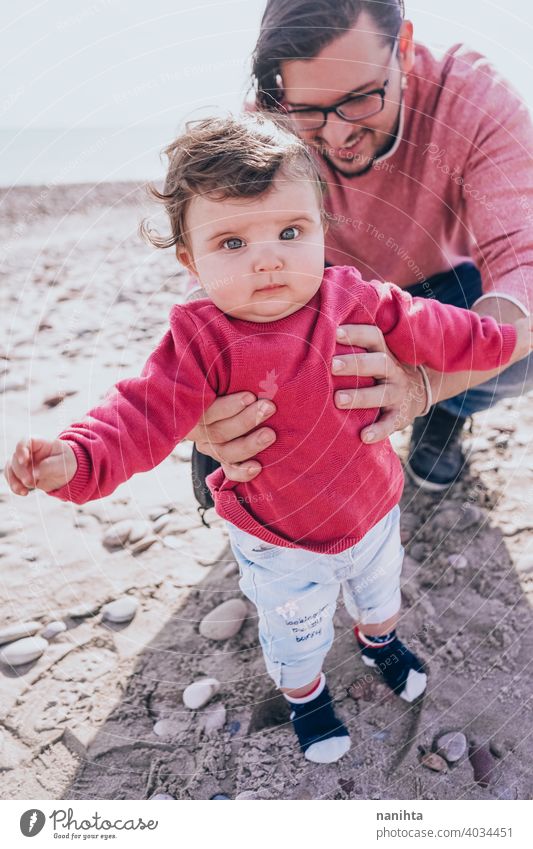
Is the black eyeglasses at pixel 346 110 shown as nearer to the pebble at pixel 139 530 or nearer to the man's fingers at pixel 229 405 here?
the man's fingers at pixel 229 405

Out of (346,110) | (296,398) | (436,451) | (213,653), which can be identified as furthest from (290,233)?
(436,451)

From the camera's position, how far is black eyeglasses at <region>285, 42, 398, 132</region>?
100 cm

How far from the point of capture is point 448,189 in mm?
1147

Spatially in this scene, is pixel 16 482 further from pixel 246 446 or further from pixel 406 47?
pixel 406 47

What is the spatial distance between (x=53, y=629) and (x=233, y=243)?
68cm

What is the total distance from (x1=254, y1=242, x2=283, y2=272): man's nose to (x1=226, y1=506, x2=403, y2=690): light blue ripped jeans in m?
0.30

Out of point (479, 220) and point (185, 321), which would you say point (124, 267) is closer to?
point (479, 220)

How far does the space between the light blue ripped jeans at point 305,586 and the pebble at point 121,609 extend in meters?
0.30

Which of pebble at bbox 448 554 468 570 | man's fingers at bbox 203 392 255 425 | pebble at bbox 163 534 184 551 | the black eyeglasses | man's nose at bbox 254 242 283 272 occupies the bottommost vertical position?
pebble at bbox 448 554 468 570

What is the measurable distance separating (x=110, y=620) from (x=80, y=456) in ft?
1.80

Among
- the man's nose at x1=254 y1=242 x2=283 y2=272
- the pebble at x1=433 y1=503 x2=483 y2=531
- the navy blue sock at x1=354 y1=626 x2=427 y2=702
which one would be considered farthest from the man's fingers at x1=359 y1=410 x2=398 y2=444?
the pebble at x1=433 y1=503 x2=483 y2=531

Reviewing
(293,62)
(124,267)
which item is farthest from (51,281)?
(293,62)

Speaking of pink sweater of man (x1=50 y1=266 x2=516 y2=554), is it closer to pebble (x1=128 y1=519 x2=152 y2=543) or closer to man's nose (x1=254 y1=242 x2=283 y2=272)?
man's nose (x1=254 y1=242 x2=283 y2=272)

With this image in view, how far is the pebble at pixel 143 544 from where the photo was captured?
3.98 feet
